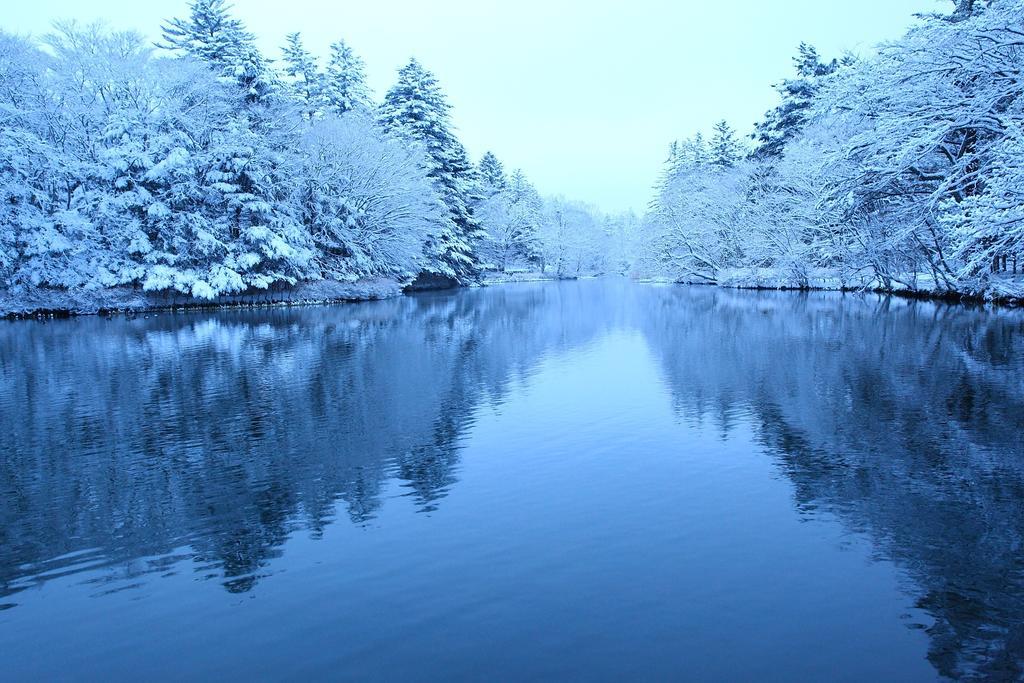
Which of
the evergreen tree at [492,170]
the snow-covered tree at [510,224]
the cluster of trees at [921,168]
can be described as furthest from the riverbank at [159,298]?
the evergreen tree at [492,170]

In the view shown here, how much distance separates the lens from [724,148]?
76.2 meters

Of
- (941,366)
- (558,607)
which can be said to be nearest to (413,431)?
(558,607)

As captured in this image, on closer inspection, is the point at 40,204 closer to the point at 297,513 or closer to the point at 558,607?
the point at 297,513

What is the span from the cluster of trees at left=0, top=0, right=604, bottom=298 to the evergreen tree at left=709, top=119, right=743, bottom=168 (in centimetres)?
3490

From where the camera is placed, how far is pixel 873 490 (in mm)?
8164

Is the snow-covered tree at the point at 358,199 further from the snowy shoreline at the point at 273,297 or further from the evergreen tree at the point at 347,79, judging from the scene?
the evergreen tree at the point at 347,79

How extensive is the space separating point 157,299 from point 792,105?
1943 inches

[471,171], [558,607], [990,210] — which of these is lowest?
[558,607]

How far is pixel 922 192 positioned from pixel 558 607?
94.3 feet

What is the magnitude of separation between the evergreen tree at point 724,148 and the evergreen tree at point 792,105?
11641 millimetres

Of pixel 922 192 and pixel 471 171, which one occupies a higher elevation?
pixel 471 171

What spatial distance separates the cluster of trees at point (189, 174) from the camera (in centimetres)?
3506

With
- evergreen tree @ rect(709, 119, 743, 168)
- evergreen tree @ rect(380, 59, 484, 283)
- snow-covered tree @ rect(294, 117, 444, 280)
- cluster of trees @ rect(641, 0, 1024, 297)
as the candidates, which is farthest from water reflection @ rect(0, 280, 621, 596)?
evergreen tree @ rect(709, 119, 743, 168)

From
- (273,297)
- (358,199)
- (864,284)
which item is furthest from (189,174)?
(864,284)
